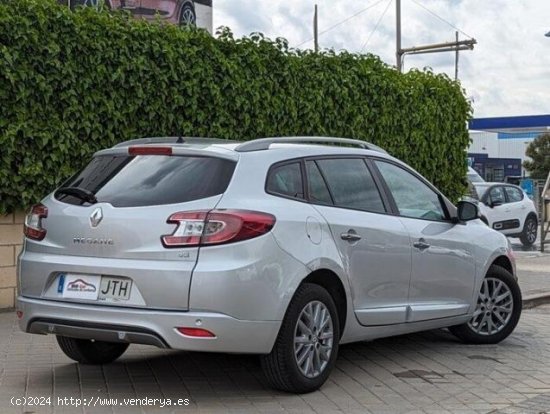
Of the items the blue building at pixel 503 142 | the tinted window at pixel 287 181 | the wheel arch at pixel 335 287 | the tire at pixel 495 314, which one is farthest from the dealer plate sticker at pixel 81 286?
the blue building at pixel 503 142

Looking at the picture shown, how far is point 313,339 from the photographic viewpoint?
614 cm

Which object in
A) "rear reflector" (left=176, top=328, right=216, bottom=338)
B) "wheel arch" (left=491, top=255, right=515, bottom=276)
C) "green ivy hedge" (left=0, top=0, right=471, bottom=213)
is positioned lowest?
"rear reflector" (left=176, top=328, right=216, bottom=338)

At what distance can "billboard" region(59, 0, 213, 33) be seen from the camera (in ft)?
48.8

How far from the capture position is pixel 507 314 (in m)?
8.30

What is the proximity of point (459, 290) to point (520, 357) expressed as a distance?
0.78m

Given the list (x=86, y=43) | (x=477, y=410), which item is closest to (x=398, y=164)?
(x=477, y=410)

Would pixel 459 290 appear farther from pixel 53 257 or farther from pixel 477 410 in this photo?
pixel 53 257

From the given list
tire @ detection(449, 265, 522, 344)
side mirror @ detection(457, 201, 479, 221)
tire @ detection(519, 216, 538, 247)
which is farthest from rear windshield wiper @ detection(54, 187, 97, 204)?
tire @ detection(519, 216, 538, 247)

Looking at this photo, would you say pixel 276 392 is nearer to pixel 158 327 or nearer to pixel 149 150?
pixel 158 327

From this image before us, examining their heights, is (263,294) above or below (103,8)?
below

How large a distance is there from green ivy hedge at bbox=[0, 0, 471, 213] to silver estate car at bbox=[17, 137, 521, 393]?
272 centimetres

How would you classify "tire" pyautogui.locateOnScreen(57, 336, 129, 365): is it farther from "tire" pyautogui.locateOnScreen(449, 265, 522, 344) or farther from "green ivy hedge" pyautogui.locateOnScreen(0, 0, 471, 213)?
"tire" pyautogui.locateOnScreen(449, 265, 522, 344)

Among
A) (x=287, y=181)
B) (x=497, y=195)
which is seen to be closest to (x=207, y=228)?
(x=287, y=181)

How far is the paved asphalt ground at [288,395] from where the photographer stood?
5934 mm
